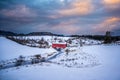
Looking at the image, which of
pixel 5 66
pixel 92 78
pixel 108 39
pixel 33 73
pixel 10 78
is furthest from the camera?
pixel 108 39

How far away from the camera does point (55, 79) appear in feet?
26.8

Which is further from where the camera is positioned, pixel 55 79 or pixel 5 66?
pixel 5 66

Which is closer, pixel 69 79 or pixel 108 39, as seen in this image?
pixel 69 79

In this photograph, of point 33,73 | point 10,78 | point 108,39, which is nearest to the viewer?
point 10,78

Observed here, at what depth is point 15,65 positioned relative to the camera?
1072 centimetres

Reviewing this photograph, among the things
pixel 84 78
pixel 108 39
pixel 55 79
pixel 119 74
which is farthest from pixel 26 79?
pixel 108 39

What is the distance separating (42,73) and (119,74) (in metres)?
4.32

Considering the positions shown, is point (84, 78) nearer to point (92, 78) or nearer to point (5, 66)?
point (92, 78)

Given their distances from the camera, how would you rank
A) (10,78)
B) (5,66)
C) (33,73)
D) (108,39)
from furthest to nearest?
(108,39)
(5,66)
(33,73)
(10,78)

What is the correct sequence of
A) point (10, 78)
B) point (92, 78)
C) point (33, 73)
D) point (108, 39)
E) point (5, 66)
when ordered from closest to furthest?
point (10, 78) < point (92, 78) < point (33, 73) < point (5, 66) < point (108, 39)

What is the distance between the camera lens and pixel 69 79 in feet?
26.8

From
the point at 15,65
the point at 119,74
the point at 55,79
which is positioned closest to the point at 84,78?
the point at 55,79

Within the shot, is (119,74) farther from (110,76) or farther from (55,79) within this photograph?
(55,79)

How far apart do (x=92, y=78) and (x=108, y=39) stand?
33589mm
